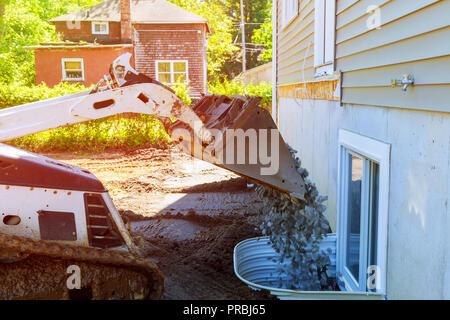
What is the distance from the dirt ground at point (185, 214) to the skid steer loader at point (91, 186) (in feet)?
2.64

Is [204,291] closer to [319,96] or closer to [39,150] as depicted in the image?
[319,96]

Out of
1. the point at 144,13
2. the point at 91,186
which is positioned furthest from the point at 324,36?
the point at 144,13

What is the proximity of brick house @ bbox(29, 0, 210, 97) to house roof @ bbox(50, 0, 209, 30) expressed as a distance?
0.06 metres

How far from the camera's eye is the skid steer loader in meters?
3.95

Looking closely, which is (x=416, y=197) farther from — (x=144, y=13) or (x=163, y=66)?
(x=144, y=13)

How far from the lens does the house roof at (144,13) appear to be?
28109 millimetres

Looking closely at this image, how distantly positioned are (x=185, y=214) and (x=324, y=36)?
386 centimetres

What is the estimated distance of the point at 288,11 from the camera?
10.2 meters

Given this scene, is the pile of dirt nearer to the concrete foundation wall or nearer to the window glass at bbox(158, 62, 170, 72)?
the concrete foundation wall

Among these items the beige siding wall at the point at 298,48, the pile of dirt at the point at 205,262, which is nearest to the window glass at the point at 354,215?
the pile of dirt at the point at 205,262

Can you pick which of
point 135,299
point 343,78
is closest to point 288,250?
point 135,299

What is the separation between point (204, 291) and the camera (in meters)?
4.84

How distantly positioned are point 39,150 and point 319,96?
41.0ft
